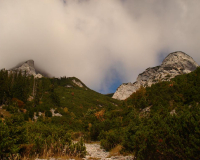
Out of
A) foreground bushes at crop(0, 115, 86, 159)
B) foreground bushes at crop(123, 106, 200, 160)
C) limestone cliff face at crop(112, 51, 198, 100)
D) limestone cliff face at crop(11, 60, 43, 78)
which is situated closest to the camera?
foreground bushes at crop(123, 106, 200, 160)

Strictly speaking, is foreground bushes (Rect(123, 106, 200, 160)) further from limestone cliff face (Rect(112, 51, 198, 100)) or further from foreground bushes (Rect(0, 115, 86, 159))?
limestone cliff face (Rect(112, 51, 198, 100))

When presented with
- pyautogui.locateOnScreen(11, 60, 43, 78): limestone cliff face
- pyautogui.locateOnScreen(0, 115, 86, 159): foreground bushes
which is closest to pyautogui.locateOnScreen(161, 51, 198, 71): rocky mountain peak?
pyautogui.locateOnScreen(0, 115, 86, 159): foreground bushes

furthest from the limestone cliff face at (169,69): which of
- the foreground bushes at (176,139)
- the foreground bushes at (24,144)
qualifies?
the foreground bushes at (176,139)

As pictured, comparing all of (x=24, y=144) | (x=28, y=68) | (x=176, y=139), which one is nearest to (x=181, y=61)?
(x=176, y=139)

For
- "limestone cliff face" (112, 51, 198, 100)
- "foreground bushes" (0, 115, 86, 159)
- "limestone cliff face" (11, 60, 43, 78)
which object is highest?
"limestone cliff face" (11, 60, 43, 78)

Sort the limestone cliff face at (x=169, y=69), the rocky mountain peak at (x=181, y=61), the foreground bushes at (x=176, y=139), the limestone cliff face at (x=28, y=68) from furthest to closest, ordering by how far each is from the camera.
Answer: the limestone cliff face at (x=28, y=68) → the rocky mountain peak at (x=181, y=61) → the limestone cliff face at (x=169, y=69) → the foreground bushes at (x=176, y=139)

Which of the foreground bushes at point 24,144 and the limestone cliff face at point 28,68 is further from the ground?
the limestone cliff face at point 28,68

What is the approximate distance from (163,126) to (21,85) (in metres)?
52.0

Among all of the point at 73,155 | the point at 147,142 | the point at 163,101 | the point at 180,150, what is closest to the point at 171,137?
the point at 180,150

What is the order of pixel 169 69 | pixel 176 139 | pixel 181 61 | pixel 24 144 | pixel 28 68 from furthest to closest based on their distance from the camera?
pixel 28 68, pixel 181 61, pixel 169 69, pixel 24 144, pixel 176 139

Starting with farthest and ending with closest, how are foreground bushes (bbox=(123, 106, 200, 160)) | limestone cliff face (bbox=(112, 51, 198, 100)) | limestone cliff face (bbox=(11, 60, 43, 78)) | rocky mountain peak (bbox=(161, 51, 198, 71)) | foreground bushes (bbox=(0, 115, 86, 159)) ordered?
limestone cliff face (bbox=(11, 60, 43, 78))
rocky mountain peak (bbox=(161, 51, 198, 71))
limestone cliff face (bbox=(112, 51, 198, 100))
foreground bushes (bbox=(0, 115, 86, 159))
foreground bushes (bbox=(123, 106, 200, 160))

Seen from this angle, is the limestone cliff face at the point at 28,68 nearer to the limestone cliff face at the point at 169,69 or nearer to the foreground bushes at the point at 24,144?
the limestone cliff face at the point at 169,69

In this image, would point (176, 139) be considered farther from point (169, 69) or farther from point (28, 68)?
point (28, 68)

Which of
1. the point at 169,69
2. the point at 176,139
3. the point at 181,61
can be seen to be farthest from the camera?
the point at 181,61
